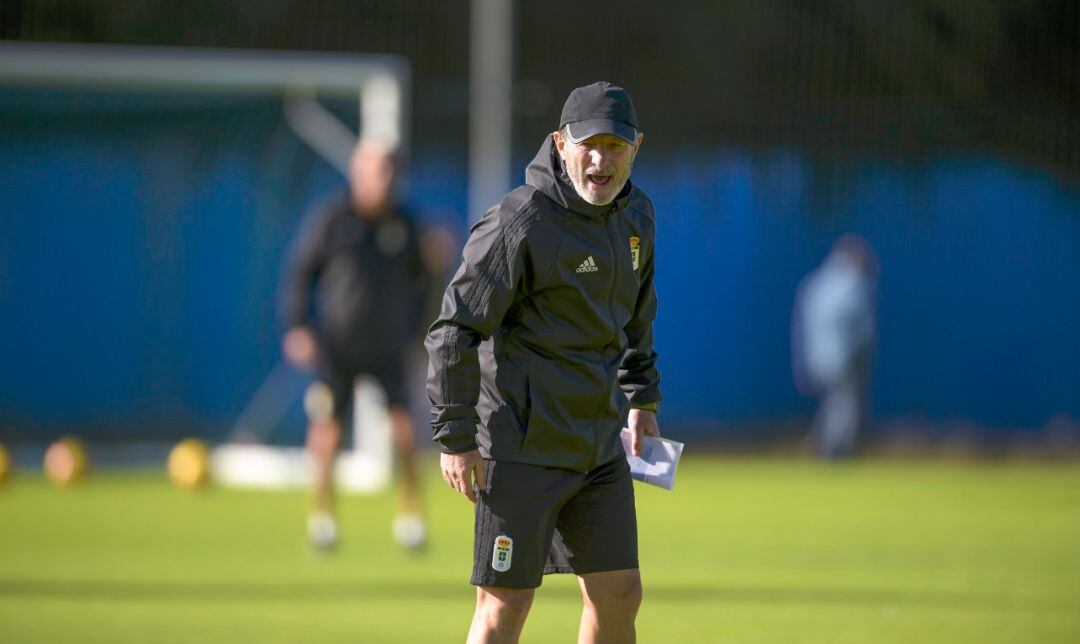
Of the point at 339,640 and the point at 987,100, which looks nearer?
the point at 339,640

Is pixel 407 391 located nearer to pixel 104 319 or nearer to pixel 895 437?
pixel 104 319

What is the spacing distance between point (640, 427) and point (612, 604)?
0.71 meters

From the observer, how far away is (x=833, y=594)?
918 cm

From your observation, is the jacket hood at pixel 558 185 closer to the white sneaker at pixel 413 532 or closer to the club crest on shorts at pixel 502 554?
the club crest on shorts at pixel 502 554

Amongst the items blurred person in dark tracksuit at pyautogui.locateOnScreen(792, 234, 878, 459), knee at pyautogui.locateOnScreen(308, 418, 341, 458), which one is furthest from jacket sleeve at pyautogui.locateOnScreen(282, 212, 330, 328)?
blurred person in dark tracksuit at pyautogui.locateOnScreen(792, 234, 878, 459)

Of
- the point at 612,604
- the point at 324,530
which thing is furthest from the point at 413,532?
the point at 612,604

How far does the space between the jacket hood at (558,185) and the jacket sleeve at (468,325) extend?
0.59ft

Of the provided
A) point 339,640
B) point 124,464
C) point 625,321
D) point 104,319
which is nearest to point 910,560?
point 339,640

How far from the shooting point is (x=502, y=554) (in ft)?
17.2

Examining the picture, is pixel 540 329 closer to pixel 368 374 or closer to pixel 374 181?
pixel 374 181

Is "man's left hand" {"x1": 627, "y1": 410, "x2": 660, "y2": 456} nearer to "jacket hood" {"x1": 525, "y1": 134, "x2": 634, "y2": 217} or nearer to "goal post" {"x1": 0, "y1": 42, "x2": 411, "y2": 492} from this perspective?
"jacket hood" {"x1": 525, "y1": 134, "x2": 634, "y2": 217}

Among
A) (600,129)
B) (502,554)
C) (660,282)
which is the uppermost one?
(600,129)

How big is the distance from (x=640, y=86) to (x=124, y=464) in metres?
9.50

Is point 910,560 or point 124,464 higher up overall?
point 910,560
